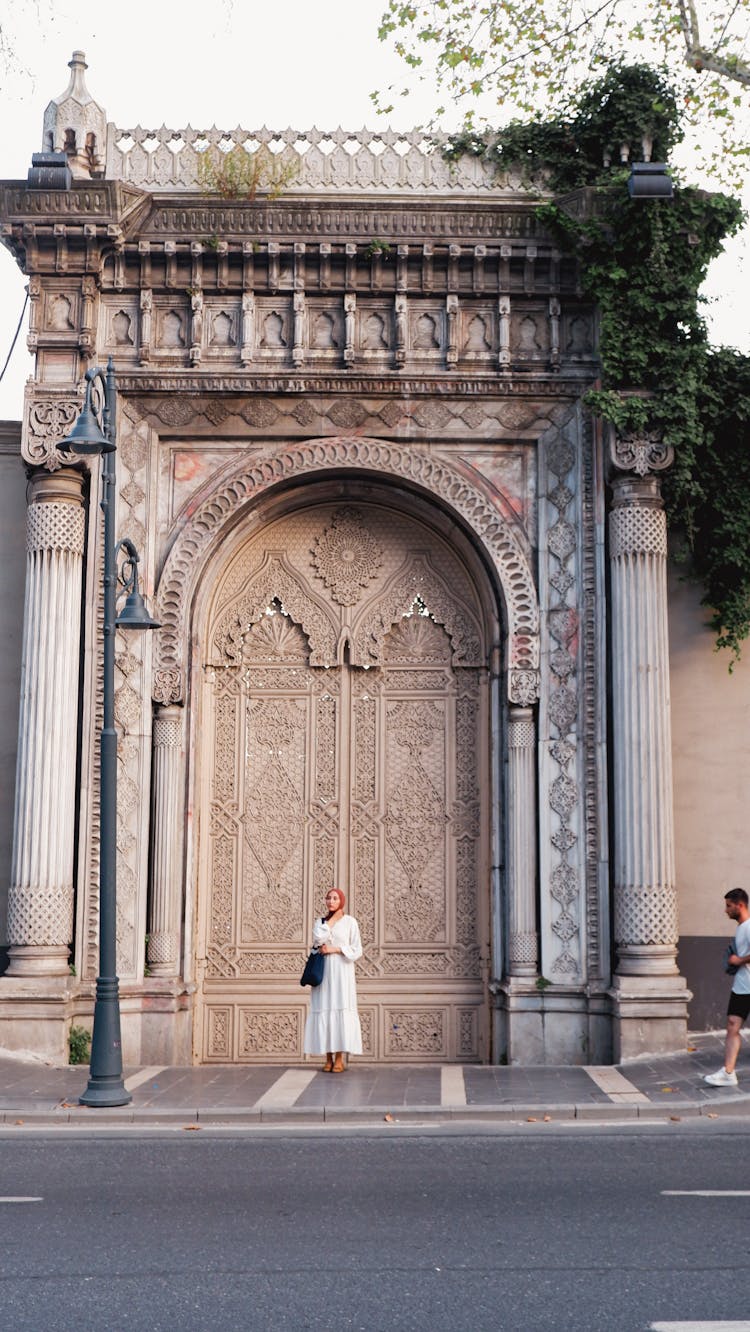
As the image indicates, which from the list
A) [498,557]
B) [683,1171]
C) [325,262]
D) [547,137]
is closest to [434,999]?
[498,557]

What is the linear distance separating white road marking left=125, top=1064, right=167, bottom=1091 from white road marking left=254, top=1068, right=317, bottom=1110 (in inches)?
44.2

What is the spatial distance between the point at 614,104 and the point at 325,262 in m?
3.37

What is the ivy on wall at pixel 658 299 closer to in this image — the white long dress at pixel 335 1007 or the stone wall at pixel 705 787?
the stone wall at pixel 705 787

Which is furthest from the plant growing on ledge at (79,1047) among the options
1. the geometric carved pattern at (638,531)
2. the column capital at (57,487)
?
the geometric carved pattern at (638,531)

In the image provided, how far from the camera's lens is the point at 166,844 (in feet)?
46.5

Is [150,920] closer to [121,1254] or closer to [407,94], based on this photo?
[121,1254]

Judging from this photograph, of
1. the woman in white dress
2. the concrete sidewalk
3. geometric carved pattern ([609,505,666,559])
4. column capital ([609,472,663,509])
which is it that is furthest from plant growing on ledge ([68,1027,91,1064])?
column capital ([609,472,663,509])

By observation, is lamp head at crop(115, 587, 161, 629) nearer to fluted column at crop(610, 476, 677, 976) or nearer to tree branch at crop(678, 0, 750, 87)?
fluted column at crop(610, 476, 677, 976)

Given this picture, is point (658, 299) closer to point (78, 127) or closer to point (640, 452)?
point (640, 452)

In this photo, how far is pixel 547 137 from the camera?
48.8 ft

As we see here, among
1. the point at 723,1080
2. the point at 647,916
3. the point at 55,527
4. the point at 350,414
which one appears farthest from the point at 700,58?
the point at 723,1080

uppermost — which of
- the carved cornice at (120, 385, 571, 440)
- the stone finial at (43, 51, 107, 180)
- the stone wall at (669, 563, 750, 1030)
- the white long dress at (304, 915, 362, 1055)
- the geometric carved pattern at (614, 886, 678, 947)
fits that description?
the stone finial at (43, 51, 107, 180)

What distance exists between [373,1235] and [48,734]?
792 centimetres

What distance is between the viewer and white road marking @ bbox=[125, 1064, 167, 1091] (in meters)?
12.3
